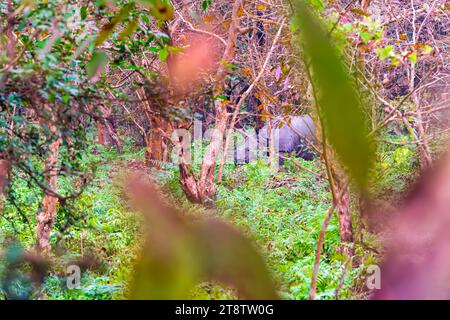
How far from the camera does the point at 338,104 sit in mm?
135

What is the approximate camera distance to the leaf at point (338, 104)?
0.13 m

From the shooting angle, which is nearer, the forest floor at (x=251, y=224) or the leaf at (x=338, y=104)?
the leaf at (x=338, y=104)

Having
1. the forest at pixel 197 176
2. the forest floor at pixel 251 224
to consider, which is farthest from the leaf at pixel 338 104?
the forest floor at pixel 251 224

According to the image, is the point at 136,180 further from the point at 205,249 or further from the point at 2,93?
the point at 2,93

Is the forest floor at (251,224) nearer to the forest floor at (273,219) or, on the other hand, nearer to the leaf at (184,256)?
the forest floor at (273,219)

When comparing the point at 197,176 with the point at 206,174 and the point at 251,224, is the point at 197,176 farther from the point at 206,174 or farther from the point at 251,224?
the point at 251,224

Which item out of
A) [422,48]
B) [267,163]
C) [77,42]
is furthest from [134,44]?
[267,163]

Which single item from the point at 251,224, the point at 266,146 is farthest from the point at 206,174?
the point at 251,224

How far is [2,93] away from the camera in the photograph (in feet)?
5.38

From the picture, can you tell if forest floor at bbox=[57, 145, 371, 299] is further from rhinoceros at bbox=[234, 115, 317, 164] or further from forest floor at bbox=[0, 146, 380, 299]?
rhinoceros at bbox=[234, 115, 317, 164]

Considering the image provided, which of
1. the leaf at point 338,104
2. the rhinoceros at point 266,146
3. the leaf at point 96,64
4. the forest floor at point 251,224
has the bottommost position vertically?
the leaf at point 338,104

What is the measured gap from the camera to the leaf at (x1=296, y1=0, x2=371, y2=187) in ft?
0.44

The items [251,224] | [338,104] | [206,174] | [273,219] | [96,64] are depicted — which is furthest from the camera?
[206,174]

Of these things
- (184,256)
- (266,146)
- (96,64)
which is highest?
(266,146)
